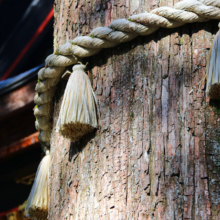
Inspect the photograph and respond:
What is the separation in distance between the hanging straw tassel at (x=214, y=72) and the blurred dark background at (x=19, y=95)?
1.18 meters

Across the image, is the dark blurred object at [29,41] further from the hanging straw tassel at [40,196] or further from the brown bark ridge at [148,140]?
the brown bark ridge at [148,140]

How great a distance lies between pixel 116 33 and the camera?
2.87 feet

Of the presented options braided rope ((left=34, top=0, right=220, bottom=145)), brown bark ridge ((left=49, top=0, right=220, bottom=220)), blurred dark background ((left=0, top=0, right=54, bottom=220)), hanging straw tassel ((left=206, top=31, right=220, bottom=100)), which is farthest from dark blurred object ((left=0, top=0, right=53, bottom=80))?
hanging straw tassel ((left=206, top=31, right=220, bottom=100))

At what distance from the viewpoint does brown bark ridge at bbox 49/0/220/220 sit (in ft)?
2.36

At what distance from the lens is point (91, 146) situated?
2.80 feet

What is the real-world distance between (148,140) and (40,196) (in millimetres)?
437

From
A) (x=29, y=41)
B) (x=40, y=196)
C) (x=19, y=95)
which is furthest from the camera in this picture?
(x=29, y=41)

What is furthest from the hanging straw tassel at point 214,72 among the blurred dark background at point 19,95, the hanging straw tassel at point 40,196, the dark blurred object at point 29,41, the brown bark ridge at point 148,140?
the dark blurred object at point 29,41

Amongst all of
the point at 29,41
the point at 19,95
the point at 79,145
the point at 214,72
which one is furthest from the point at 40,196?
the point at 29,41

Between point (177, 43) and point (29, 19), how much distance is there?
7.48 ft

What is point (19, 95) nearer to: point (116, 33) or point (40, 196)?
point (40, 196)

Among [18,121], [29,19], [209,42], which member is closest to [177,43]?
[209,42]

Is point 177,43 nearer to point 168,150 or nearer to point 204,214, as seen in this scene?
point 168,150

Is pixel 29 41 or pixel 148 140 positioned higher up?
pixel 29 41
